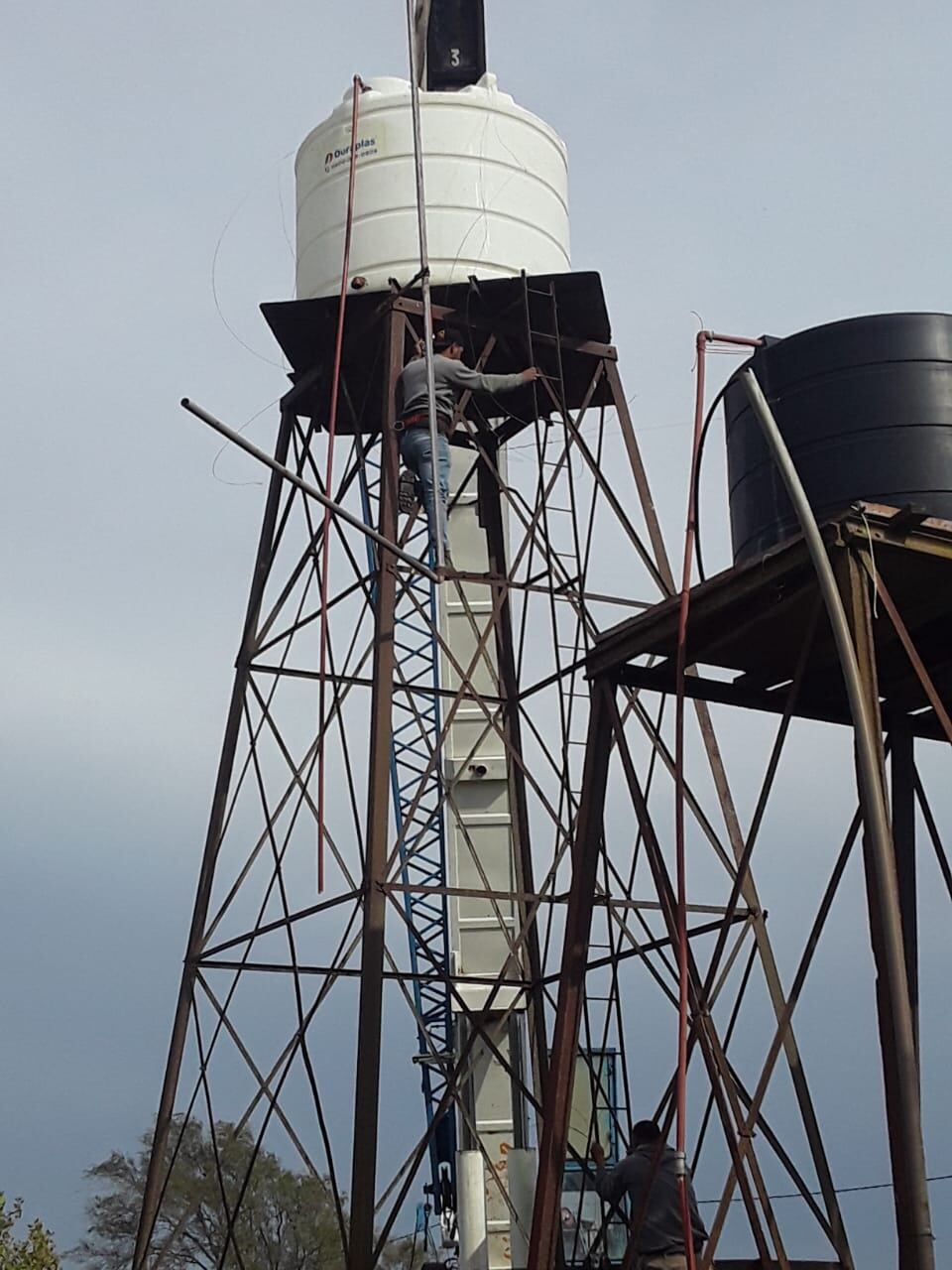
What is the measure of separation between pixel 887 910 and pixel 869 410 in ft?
9.04

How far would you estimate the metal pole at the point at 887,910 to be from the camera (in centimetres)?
784

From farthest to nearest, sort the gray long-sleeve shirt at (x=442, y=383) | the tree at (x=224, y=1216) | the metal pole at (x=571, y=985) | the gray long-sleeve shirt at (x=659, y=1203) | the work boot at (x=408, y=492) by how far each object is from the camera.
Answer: the tree at (x=224, y=1216)
the work boot at (x=408, y=492)
the gray long-sleeve shirt at (x=442, y=383)
the gray long-sleeve shirt at (x=659, y=1203)
the metal pole at (x=571, y=985)

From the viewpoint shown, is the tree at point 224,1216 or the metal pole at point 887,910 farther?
the tree at point 224,1216

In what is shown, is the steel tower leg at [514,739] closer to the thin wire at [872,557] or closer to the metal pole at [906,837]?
the metal pole at [906,837]

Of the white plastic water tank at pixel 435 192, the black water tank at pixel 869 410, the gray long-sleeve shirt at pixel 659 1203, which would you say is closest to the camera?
the black water tank at pixel 869 410

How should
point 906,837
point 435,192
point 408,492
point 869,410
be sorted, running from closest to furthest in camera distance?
point 869,410
point 906,837
point 435,192
point 408,492

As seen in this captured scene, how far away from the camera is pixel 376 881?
13383 millimetres

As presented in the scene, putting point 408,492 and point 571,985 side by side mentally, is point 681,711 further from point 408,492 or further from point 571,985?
point 408,492

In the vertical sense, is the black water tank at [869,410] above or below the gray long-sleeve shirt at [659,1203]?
above

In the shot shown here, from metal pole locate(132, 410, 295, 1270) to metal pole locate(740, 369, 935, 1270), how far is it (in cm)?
769

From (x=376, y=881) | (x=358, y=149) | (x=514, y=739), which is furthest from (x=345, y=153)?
(x=376, y=881)

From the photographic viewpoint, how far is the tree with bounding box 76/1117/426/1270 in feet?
118

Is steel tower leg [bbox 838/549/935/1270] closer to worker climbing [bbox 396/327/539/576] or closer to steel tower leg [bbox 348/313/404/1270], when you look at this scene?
steel tower leg [bbox 348/313/404/1270]

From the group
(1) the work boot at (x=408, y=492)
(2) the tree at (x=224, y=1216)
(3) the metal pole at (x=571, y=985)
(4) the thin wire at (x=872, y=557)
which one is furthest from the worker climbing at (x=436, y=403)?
(2) the tree at (x=224, y=1216)
